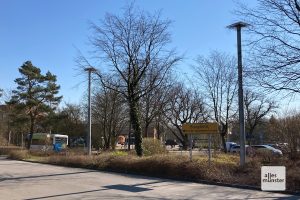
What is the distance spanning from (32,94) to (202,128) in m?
42.2

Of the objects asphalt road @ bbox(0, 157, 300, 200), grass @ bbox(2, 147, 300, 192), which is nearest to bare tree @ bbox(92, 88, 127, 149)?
grass @ bbox(2, 147, 300, 192)

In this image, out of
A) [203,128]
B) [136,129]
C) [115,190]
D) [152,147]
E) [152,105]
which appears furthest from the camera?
[152,105]

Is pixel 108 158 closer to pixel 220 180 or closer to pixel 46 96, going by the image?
pixel 220 180

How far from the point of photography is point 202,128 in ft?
79.0

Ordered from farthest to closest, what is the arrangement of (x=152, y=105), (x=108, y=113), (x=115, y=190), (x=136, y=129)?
(x=108, y=113) → (x=152, y=105) → (x=136, y=129) → (x=115, y=190)

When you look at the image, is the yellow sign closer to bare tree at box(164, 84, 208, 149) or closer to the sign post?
the sign post

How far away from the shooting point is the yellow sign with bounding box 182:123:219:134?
77.3ft

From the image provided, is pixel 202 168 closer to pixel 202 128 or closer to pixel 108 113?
pixel 202 128

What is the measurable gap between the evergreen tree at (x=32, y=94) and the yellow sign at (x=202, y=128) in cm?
3988

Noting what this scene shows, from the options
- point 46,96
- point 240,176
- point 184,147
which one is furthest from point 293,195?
point 184,147

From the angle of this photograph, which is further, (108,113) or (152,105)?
(108,113)

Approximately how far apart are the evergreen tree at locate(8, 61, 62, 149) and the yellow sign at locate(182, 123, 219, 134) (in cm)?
3988

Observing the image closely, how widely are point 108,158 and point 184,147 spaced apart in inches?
1703

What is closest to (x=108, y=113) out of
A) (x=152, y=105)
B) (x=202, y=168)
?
(x=152, y=105)
